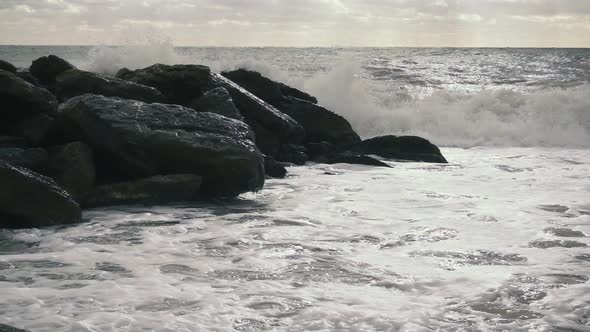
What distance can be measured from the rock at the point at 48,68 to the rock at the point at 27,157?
13.5ft

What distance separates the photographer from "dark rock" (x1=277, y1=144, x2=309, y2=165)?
1061cm

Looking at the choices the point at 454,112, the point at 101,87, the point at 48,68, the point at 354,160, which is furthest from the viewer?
the point at 454,112


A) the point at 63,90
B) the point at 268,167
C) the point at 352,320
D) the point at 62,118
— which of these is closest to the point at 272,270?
the point at 352,320

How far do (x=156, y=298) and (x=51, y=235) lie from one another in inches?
80.2

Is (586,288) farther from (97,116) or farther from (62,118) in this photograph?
(62,118)

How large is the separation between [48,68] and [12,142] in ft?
12.7

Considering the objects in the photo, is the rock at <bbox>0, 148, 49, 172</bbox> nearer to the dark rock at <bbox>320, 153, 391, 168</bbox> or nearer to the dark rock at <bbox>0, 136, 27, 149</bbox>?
the dark rock at <bbox>0, 136, 27, 149</bbox>

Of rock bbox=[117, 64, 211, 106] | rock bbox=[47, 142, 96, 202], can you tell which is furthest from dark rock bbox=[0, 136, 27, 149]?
rock bbox=[117, 64, 211, 106]

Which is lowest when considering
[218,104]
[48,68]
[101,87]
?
[218,104]

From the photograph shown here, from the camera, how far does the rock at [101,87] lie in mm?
9094

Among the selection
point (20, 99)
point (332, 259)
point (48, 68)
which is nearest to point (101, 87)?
point (20, 99)

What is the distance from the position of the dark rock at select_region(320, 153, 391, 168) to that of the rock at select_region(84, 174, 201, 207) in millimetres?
3772

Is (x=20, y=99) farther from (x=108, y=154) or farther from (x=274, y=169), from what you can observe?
(x=274, y=169)

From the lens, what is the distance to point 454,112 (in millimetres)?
16969
